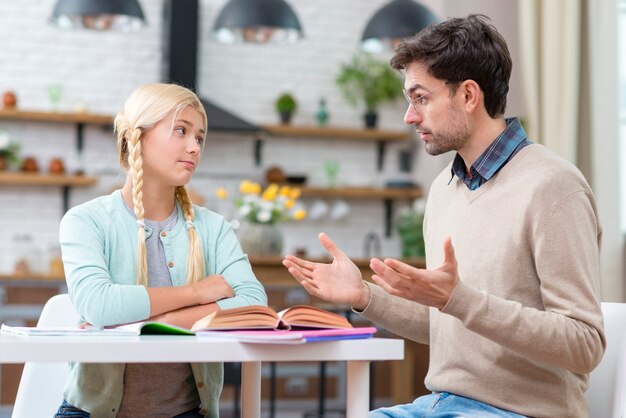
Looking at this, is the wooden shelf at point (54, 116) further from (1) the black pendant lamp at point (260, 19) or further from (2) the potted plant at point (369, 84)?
(2) the potted plant at point (369, 84)

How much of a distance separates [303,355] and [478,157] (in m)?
0.73

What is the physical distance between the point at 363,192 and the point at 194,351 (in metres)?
5.45

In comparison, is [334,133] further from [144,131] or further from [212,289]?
[212,289]

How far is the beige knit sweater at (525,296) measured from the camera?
166 centimetres

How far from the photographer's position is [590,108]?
558cm

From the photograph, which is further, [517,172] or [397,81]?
[397,81]

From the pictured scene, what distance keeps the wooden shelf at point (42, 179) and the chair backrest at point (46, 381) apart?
14.1ft

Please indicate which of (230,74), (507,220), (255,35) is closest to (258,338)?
(507,220)

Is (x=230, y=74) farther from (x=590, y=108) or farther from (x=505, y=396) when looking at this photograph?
(x=505, y=396)

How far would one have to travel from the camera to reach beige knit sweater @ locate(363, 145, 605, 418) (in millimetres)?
1662

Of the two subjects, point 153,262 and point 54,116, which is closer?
point 153,262

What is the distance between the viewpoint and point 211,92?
22.4ft

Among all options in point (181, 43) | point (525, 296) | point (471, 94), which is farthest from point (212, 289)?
point (181, 43)

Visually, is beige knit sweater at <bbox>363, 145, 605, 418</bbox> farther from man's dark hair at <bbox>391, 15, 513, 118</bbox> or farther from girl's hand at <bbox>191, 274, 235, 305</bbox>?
girl's hand at <bbox>191, 274, 235, 305</bbox>
